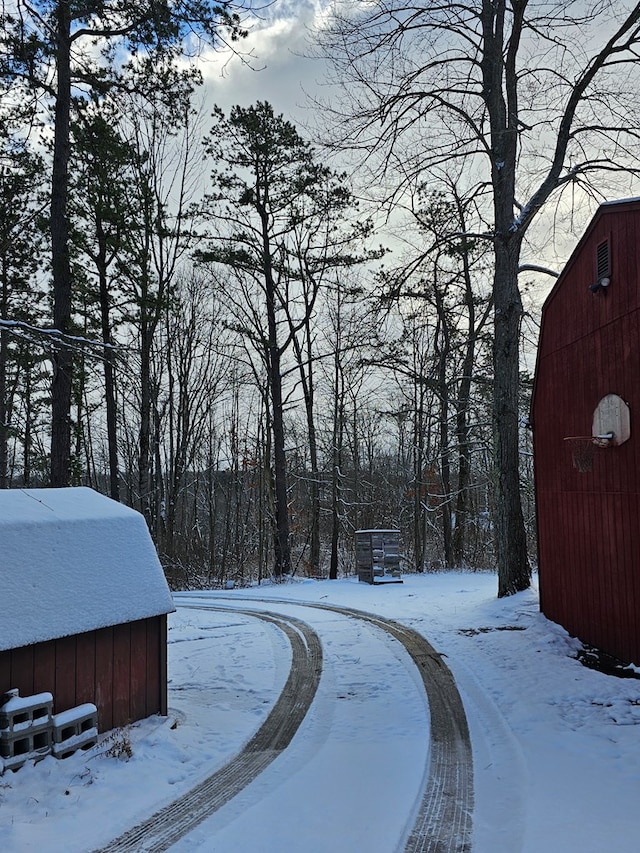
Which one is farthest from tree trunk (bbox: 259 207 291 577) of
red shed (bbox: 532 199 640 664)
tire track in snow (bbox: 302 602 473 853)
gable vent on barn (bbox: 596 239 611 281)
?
gable vent on barn (bbox: 596 239 611 281)

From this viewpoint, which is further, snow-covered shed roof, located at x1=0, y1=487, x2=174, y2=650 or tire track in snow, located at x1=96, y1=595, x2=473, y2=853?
snow-covered shed roof, located at x1=0, y1=487, x2=174, y2=650

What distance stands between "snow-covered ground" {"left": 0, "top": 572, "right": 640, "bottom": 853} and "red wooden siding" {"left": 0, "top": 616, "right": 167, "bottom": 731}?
24cm

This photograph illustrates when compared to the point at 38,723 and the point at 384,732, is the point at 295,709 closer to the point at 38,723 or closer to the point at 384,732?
the point at 384,732

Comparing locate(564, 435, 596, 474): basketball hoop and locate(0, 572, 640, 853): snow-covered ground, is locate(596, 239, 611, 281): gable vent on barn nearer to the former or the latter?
locate(564, 435, 596, 474): basketball hoop

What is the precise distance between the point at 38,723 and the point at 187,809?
146 centimetres

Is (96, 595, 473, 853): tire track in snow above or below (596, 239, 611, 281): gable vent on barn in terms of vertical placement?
below

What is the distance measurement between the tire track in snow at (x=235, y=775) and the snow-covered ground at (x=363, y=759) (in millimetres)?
109

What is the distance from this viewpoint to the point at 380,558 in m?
18.6

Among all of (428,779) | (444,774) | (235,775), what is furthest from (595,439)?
(235,775)

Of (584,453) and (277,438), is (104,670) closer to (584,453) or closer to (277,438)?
(584,453)

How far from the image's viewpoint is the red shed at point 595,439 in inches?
317

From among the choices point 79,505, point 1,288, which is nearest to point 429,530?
point 1,288

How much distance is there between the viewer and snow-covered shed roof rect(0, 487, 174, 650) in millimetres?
5512

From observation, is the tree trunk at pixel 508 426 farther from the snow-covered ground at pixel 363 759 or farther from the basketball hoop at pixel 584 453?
the basketball hoop at pixel 584 453
